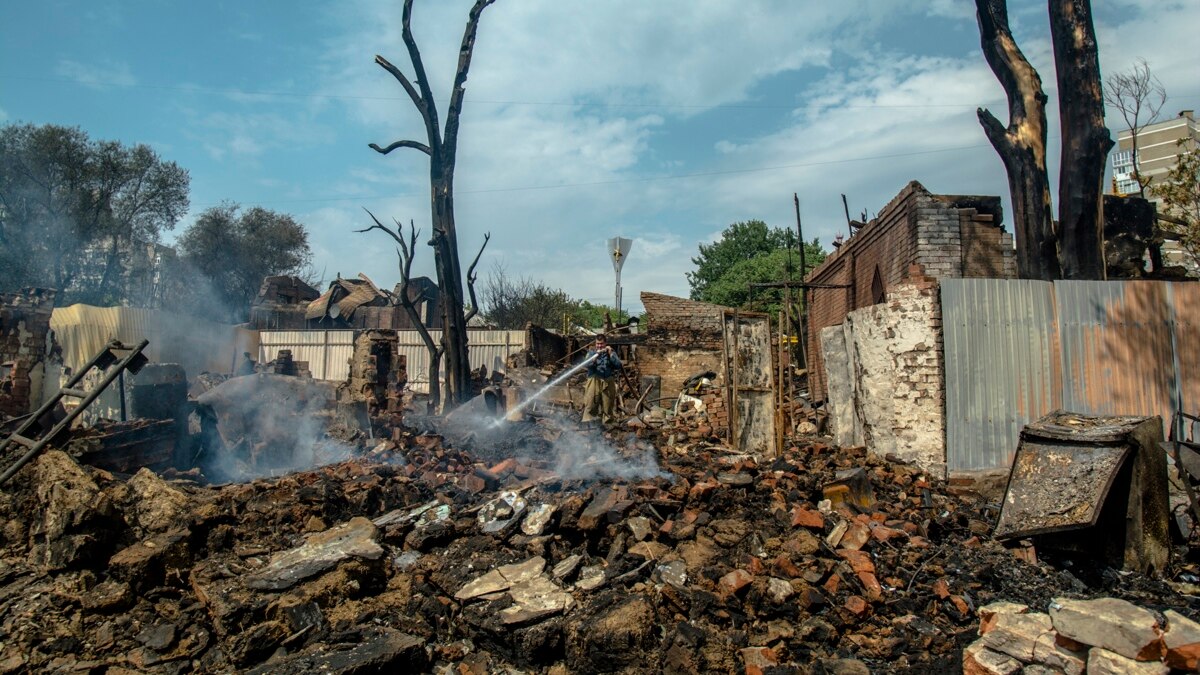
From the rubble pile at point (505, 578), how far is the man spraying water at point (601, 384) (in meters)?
5.48

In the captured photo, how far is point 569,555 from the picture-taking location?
16.3 feet

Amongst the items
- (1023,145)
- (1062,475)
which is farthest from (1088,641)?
(1023,145)

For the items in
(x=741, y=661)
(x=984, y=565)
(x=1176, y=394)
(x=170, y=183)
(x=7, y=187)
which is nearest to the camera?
(x=741, y=661)

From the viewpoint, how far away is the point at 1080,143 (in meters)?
8.38

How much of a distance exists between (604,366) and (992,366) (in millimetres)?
6244

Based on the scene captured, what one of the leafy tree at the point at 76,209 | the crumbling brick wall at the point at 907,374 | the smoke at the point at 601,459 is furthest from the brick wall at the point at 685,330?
the leafy tree at the point at 76,209

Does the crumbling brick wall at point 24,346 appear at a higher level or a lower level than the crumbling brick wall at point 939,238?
lower

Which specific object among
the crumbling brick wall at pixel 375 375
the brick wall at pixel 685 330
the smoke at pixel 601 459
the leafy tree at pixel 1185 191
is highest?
the leafy tree at pixel 1185 191

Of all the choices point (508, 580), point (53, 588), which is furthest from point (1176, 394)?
point (53, 588)

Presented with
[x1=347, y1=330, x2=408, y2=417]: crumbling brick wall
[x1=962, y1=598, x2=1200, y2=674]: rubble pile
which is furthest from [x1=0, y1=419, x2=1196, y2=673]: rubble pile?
[x1=347, y1=330, x2=408, y2=417]: crumbling brick wall

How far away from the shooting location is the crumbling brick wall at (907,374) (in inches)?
276

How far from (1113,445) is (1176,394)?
131 inches

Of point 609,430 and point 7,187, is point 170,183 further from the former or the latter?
point 609,430

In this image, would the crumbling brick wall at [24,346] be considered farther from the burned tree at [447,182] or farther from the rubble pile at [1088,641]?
the rubble pile at [1088,641]
